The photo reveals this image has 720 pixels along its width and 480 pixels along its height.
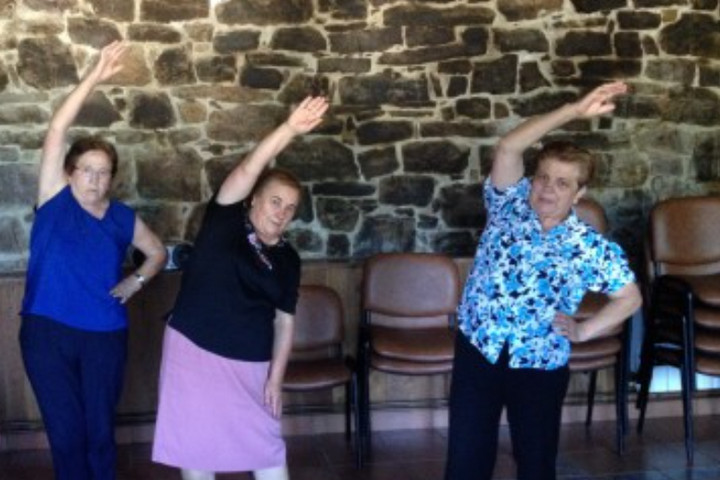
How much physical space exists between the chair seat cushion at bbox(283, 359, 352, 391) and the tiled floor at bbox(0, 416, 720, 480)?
0.41 m

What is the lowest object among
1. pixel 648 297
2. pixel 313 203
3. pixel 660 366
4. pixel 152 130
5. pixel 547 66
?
pixel 660 366

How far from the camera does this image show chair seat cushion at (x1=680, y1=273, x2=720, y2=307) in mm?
4543

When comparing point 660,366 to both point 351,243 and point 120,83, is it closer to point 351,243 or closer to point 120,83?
point 351,243

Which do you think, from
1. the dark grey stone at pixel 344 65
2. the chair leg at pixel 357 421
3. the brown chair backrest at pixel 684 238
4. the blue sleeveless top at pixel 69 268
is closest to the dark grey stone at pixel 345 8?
the dark grey stone at pixel 344 65

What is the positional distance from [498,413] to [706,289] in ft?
6.59

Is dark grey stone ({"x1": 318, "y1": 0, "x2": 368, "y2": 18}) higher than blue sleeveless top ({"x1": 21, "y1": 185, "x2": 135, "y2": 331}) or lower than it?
higher

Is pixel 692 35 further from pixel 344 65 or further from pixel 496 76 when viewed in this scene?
pixel 344 65

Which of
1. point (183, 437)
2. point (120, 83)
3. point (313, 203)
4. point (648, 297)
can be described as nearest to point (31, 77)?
point (120, 83)

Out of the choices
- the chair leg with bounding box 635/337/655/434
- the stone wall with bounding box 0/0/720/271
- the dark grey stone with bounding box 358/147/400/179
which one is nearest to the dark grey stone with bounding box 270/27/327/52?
the stone wall with bounding box 0/0/720/271

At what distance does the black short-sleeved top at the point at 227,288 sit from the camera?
9.53ft

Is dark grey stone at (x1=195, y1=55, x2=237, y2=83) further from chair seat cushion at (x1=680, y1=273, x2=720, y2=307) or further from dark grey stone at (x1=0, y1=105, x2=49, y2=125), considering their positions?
chair seat cushion at (x1=680, y1=273, x2=720, y2=307)

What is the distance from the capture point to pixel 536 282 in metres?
2.88

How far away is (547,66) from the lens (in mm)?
5473

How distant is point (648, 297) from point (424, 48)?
183 cm
